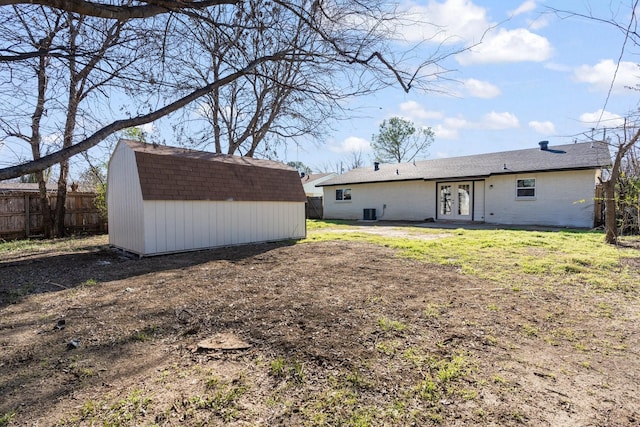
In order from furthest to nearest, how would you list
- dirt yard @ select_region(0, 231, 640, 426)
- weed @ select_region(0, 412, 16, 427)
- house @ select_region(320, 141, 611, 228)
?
house @ select_region(320, 141, 611, 228)
dirt yard @ select_region(0, 231, 640, 426)
weed @ select_region(0, 412, 16, 427)

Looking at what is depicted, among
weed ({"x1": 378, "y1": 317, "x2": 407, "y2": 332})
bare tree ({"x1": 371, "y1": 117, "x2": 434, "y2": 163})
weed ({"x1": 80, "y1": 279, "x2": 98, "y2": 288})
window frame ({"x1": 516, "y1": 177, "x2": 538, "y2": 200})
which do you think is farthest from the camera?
bare tree ({"x1": 371, "y1": 117, "x2": 434, "y2": 163})

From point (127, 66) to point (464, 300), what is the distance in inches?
205

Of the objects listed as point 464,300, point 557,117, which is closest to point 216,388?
point 464,300

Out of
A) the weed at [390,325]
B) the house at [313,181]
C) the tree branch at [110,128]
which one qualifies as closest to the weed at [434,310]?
the weed at [390,325]

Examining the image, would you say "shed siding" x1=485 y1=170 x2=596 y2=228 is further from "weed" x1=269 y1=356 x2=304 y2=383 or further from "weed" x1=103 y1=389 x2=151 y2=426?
"weed" x1=103 y1=389 x2=151 y2=426

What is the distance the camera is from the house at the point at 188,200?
667 centimetres

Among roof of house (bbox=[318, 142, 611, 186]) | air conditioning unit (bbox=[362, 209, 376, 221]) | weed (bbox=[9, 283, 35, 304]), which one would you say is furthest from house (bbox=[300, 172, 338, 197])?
weed (bbox=[9, 283, 35, 304])

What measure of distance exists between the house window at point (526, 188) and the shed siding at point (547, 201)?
13cm

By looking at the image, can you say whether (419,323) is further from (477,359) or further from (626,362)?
(626,362)

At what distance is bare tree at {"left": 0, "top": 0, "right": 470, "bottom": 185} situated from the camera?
12.0 ft

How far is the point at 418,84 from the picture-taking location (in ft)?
12.4

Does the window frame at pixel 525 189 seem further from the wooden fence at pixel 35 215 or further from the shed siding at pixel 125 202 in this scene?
the wooden fence at pixel 35 215

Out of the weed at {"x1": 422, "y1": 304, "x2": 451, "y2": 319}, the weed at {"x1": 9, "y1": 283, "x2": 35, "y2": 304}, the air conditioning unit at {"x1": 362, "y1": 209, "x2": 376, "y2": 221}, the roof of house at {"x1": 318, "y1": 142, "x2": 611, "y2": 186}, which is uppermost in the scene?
the roof of house at {"x1": 318, "y1": 142, "x2": 611, "y2": 186}

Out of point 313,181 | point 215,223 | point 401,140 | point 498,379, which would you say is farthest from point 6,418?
point 401,140
